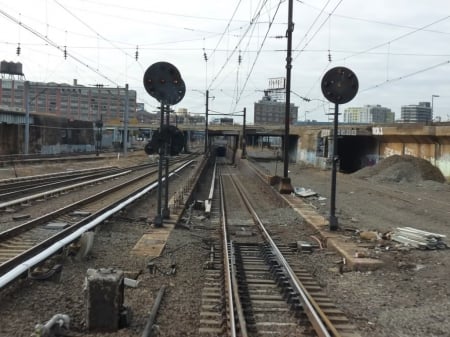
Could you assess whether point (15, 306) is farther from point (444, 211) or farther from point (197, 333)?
point (444, 211)

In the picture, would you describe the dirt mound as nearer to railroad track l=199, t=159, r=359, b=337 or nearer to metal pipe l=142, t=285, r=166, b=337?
railroad track l=199, t=159, r=359, b=337

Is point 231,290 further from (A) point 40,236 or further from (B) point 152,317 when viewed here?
(A) point 40,236

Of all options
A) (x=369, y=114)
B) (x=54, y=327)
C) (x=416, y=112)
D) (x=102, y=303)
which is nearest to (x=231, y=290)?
(x=102, y=303)

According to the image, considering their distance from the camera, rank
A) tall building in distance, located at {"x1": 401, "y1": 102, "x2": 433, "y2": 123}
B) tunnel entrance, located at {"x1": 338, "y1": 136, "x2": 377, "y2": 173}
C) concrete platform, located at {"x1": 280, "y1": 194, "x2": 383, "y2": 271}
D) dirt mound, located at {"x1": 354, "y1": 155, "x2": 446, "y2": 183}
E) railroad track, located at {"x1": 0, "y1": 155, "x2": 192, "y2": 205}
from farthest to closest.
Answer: tall building in distance, located at {"x1": 401, "y1": 102, "x2": 433, "y2": 123} < tunnel entrance, located at {"x1": 338, "y1": 136, "x2": 377, "y2": 173} < dirt mound, located at {"x1": 354, "y1": 155, "x2": 446, "y2": 183} < railroad track, located at {"x1": 0, "y1": 155, "x2": 192, "y2": 205} < concrete platform, located at {"x1": 280, "y1": 194, "x2": 383, "y2": 271}

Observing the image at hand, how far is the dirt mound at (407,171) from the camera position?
3803cm

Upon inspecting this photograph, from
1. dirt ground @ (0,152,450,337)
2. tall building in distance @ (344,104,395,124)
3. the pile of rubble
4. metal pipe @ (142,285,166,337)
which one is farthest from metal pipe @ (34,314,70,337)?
tall building in distance @ (344,104,395,124)

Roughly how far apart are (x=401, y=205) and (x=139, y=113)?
158 meters

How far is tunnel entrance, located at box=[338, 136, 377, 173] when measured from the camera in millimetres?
56347

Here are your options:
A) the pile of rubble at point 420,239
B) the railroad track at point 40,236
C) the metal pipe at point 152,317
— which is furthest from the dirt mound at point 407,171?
the metal pipe at point 152,317

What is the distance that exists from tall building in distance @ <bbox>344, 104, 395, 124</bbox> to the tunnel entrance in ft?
256

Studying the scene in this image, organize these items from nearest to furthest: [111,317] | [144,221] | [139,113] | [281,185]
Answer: [111,317] < [144,221] < [281,185] < [139,113]

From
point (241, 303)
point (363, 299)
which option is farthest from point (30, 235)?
point (363, 299)

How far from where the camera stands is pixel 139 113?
17588 centimetres

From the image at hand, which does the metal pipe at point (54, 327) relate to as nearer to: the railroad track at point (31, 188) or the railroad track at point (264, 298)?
the railroad track at point (264, 298)
